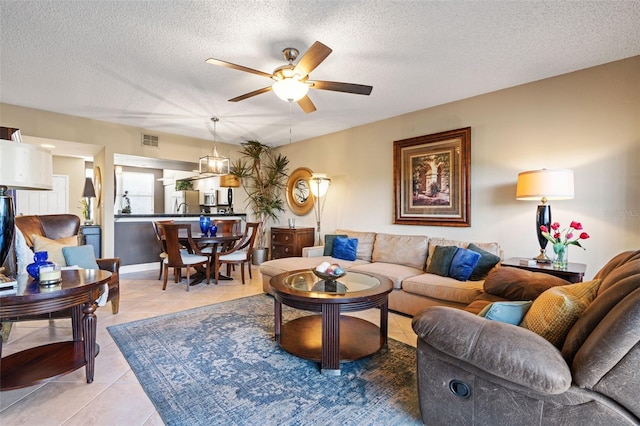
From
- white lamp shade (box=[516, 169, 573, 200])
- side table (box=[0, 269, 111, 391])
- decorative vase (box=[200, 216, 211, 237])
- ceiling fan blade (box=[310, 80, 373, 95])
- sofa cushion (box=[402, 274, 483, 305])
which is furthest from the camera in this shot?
decorative vase (box=[200, 216, 211, 237])

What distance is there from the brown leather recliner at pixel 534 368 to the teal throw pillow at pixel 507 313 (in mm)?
142

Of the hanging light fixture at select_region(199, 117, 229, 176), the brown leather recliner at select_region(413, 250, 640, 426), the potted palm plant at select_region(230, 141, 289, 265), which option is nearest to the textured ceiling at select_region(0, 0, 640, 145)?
the hanging light fixture at select_region(199, 117, 229, 176)

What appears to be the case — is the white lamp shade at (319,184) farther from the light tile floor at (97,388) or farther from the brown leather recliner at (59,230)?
the brown leather recliner at (59,230)

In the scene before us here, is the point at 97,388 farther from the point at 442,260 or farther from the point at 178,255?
the point at 442,260

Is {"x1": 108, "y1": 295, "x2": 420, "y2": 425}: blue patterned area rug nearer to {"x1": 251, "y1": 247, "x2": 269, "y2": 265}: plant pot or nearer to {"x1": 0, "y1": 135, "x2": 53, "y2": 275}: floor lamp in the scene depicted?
{"x1": 0, "y1": 135, "x2": 53, "y2": 275}: floor lamp

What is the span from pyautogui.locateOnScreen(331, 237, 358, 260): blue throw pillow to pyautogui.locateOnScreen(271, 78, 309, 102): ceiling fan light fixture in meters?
2.24

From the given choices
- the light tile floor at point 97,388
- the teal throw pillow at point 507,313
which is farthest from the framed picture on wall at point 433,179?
the teal throw pillow at point 507,313

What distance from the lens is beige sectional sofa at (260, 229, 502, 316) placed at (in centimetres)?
286

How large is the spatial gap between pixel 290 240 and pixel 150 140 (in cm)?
310

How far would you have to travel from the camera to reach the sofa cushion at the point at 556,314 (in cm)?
131

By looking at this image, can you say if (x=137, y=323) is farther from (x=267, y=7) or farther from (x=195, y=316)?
(x=267, y=7)

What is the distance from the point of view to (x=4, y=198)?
1.78 m

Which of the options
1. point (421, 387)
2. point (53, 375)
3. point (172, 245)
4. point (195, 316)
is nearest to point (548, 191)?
point (421, 387)

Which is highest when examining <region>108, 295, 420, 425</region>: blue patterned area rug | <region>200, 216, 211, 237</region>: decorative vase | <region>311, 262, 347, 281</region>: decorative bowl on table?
<region>200, 216, 211, 237</region>: decorative vase
